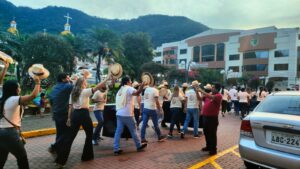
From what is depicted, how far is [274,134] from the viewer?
456cm

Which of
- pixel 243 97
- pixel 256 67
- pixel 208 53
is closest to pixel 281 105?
pixel 243 97

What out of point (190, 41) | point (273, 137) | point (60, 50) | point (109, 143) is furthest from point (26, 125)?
point (190, 41)

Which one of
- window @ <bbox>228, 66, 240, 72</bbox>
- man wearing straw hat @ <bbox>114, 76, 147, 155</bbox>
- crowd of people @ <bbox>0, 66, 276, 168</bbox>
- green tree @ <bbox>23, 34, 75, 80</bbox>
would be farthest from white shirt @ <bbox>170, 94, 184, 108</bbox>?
window @ <bbox>228, 66, 240, 72</bbox>

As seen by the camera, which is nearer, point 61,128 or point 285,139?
point 285,139

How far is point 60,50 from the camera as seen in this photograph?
94.3 ft

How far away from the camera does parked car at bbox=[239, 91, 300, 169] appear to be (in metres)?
4.33

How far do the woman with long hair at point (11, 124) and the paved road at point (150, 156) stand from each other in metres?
1.62

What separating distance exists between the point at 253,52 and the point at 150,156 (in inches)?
2607

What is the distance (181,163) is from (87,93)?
2331 mm

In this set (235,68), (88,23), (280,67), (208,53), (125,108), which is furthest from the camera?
(88,23)

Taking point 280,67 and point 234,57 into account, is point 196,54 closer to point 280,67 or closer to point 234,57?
point 234,57

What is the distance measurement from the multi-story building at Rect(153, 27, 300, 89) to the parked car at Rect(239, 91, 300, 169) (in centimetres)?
4402

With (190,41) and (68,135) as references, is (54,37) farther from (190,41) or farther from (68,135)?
(190,41)

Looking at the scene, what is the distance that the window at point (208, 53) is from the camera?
80.3 metres
